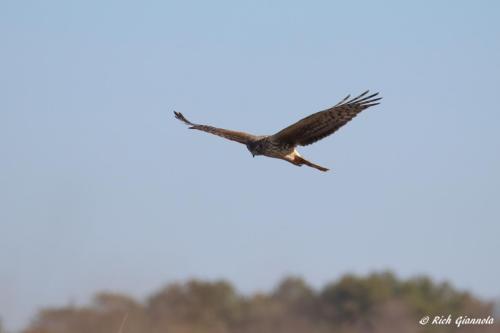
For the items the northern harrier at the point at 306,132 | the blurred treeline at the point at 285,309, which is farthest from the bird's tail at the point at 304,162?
the blurred treeline at the point at 285,309

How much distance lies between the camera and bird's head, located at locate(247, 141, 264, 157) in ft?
45.5

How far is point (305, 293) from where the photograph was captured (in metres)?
27.3

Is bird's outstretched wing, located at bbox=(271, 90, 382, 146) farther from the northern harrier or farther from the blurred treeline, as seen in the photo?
the blurred treeline

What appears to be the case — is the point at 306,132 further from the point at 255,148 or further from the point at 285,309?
the point at 285,309

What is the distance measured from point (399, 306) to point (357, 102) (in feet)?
47.1

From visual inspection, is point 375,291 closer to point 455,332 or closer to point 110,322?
point 455,332

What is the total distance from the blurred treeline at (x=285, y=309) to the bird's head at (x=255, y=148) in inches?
168

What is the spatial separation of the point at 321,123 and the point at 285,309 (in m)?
11.6

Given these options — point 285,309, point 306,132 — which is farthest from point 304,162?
point 285,309

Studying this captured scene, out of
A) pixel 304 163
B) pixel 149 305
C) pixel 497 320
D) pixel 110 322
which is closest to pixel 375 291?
pixel 497 320

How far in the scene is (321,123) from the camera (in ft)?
45.1

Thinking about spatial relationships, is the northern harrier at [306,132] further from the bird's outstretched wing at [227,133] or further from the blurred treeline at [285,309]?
the blurred treeline at [285,309]

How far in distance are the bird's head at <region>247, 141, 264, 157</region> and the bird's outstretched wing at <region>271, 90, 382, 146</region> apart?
0.20 metres

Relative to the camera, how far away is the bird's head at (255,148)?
45.5 feet
